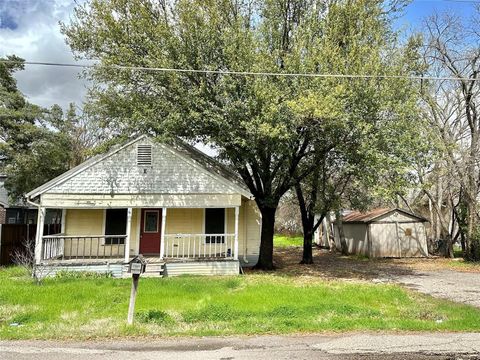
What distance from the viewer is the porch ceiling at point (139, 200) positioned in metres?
15.0

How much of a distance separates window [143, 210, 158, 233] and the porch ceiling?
5.87 ft

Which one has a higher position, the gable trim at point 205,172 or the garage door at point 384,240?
the gable trim at point 205,172

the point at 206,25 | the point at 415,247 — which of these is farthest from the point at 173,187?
the point at 415,247

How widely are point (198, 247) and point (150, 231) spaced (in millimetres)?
2220

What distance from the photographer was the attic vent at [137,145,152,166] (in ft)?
52.2

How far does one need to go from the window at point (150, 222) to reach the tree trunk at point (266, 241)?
4620 mm

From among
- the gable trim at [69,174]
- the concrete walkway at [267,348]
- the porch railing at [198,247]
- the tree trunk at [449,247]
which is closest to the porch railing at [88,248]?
the porch railing at [198,247]

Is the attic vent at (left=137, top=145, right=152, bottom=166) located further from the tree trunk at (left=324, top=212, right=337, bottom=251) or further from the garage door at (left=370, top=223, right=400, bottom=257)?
the tree trunk at (left=324, top=212, right=337, bottom=251)

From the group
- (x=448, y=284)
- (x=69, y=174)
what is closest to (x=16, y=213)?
(x=69, y=174)

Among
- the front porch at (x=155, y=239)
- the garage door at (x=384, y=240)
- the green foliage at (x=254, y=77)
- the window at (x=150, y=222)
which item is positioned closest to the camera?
the green foliage at (x=254, y=77)

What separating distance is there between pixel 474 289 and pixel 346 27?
1018 cm

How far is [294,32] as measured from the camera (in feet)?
51.5

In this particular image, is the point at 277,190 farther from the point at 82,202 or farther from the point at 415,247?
the point at 415,247

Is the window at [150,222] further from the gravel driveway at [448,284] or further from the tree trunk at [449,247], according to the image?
the tree trunk at [449,247]
